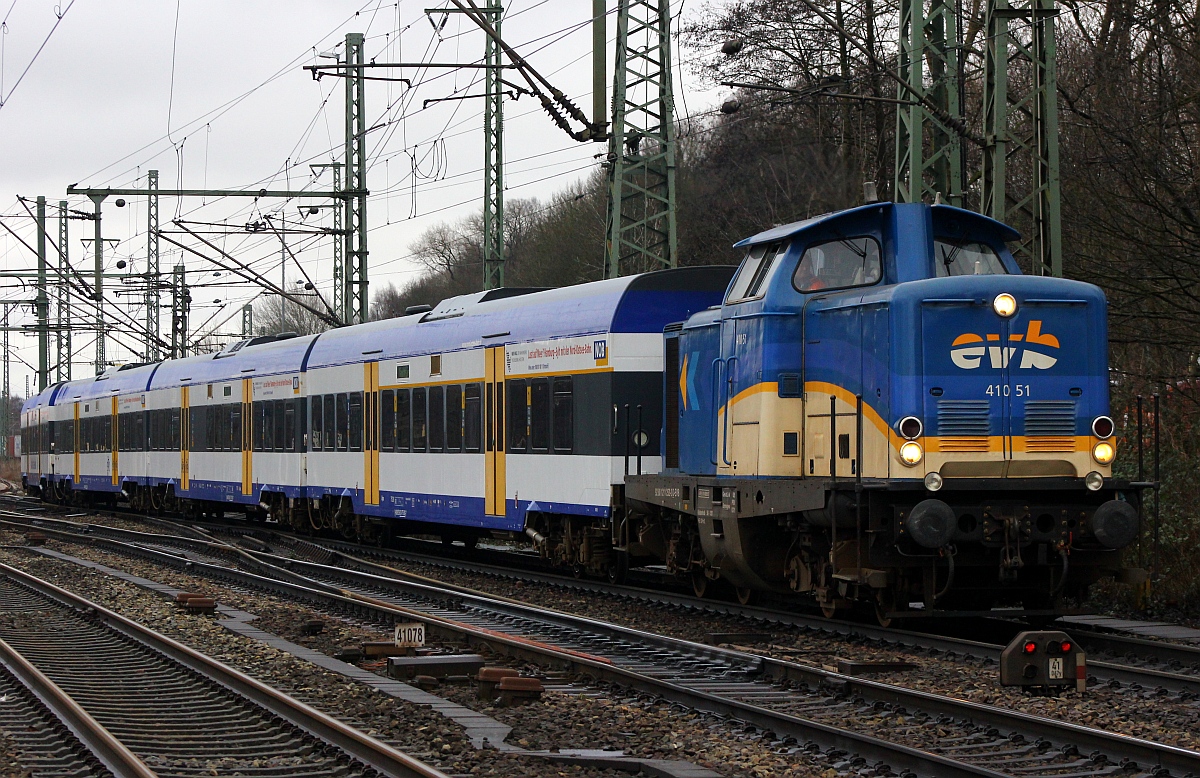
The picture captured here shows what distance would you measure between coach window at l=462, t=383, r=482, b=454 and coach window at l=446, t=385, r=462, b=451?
0.46 ft

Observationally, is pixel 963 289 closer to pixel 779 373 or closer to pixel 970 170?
pixel 779 373

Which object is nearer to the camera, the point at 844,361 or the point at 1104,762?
the point at 1104,762

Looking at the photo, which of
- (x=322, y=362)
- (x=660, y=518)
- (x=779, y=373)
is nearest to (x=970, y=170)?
(x=322, y=362)

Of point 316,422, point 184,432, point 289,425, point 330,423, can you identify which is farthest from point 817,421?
point 184,432

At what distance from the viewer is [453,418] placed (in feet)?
66.4

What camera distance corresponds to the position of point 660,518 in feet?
51.1

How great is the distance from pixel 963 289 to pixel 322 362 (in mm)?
16051

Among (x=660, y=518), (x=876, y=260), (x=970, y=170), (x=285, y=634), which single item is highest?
(x=970, y=170)

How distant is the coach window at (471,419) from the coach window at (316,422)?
20.8 ft

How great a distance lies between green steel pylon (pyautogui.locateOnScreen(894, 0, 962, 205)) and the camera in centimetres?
1756

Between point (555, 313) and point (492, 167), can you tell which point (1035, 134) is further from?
point (492, 167)

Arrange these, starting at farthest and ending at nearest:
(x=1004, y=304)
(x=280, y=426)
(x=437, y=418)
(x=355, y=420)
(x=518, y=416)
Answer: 1. (x=280, y=426)
2. (x=355, y=420)
3. (x=437, y=418)
4. (x=518, y=416)
5. (x=1004, y=304)

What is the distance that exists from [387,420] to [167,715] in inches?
522

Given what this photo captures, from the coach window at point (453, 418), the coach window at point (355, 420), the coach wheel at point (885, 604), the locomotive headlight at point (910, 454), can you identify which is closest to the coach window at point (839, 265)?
the locomotive headlight at point (910, 454)
